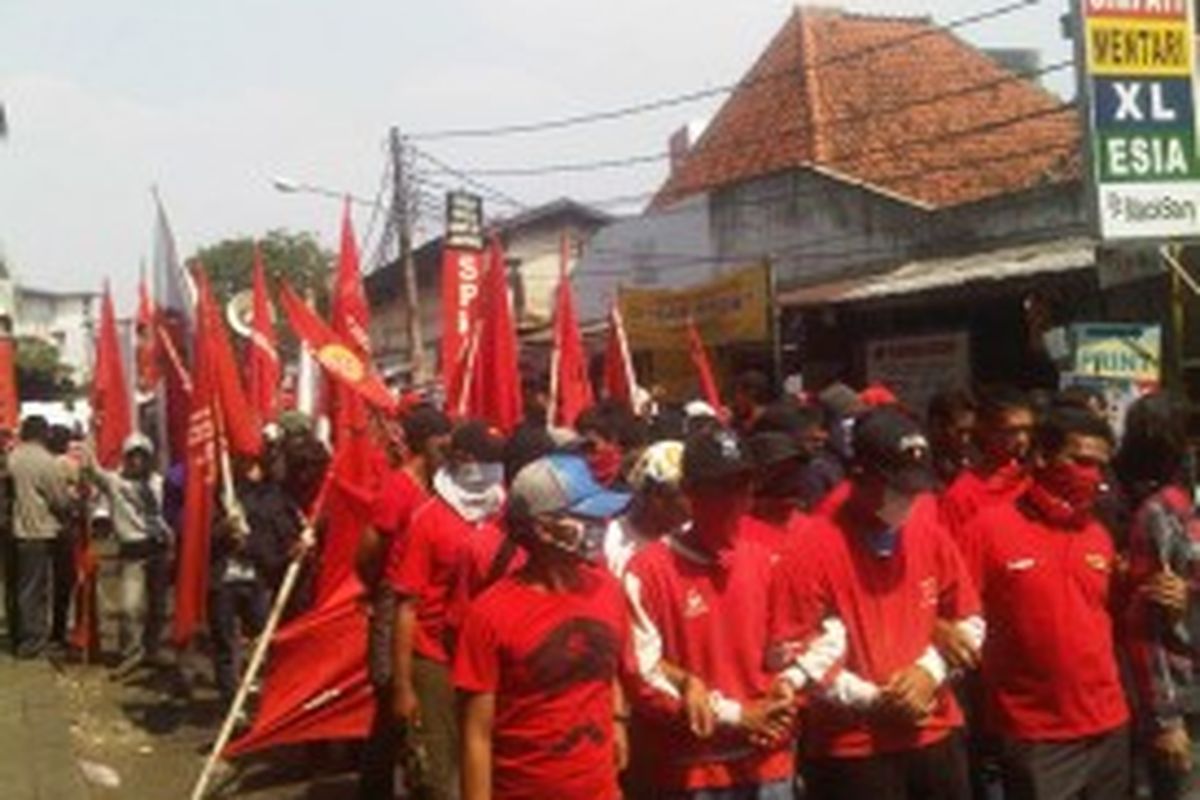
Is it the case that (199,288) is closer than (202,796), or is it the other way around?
(202,796)

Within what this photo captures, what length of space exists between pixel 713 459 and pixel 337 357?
5136mm

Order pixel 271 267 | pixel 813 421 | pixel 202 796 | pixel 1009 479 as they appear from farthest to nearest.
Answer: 1. pixel 271 267
2. pixel 202 796
3. pixel 813 421
4. pixel 1009 479

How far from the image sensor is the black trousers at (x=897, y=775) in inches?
169

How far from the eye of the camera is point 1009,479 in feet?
16.6

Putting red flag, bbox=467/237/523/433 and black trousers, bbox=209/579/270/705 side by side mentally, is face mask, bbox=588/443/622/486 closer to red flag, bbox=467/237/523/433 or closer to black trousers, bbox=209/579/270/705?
red flag, bbox=467/237/523/433

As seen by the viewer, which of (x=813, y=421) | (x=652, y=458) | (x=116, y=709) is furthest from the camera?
(x=116, y=709)

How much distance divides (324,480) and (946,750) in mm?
5484

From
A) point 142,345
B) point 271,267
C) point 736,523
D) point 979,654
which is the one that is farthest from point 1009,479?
point 271,267

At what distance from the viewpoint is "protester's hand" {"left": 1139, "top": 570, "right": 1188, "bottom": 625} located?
15.3ft

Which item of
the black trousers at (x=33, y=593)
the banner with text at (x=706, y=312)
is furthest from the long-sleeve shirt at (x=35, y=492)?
the banner with text at (x=706, y=312)

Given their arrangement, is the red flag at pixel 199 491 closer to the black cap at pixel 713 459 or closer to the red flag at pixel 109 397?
the red flag at pixel 109 397

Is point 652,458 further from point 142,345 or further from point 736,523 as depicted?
point 142,345

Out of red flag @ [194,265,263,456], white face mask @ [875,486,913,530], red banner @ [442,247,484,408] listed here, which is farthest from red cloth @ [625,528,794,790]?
red banner @ [442,247,484,408]

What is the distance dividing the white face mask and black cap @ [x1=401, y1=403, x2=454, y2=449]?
2.39 m
